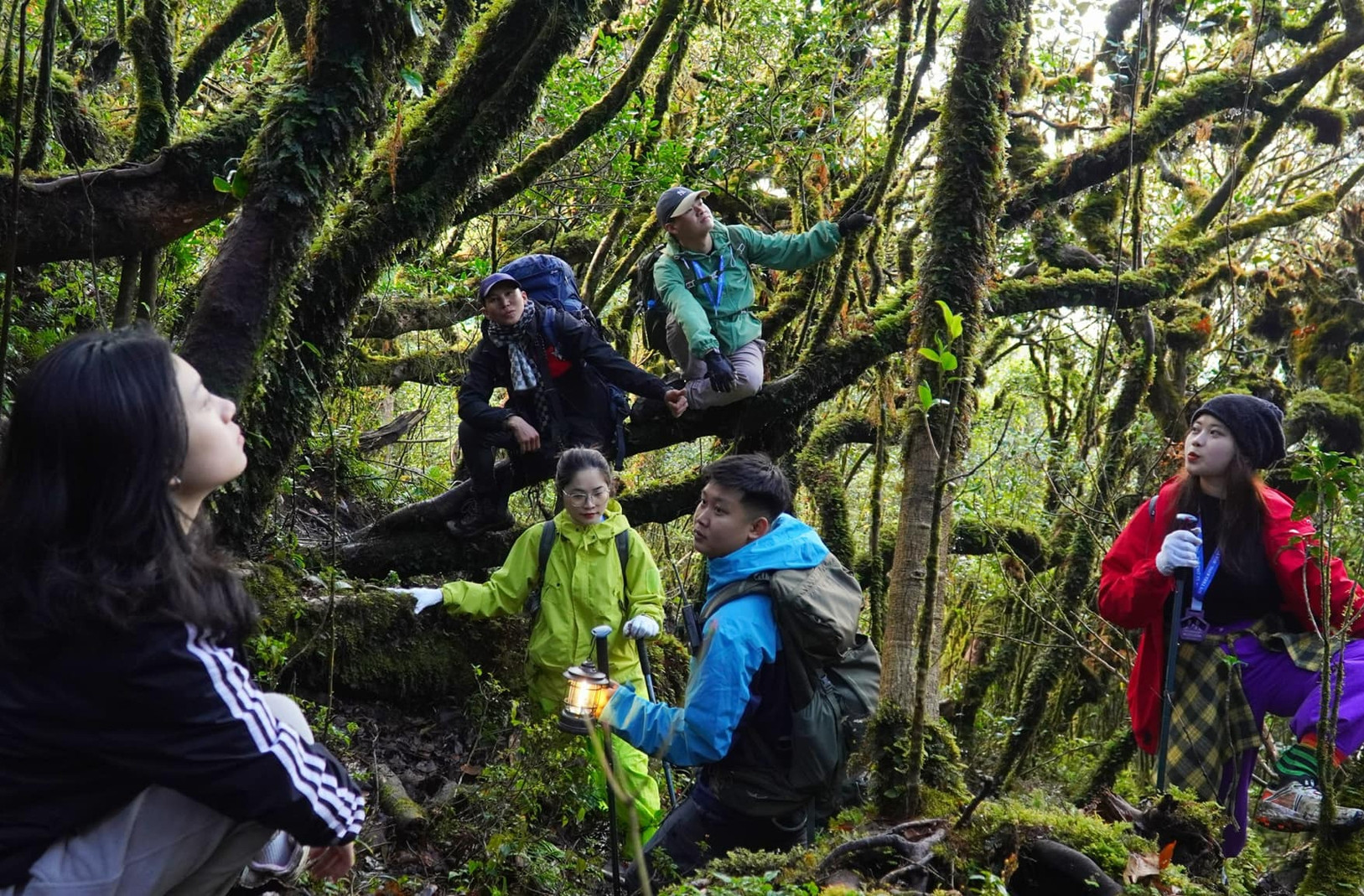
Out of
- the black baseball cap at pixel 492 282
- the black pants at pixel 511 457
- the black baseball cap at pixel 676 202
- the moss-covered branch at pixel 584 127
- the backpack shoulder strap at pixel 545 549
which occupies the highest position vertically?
the moss-covered branch at pixel 584 127

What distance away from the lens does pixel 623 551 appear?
17.5ft

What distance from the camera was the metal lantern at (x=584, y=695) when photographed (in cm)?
296

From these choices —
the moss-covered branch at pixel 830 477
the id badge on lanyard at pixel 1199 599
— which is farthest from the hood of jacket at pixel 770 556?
the moss-covered branch at pixel 830 477

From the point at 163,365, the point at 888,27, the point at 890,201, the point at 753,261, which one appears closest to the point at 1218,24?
the point at 888,27

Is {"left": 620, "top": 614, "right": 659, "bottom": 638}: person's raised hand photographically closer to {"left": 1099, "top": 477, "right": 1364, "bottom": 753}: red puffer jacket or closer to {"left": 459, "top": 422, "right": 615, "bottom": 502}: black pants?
{"left": 459, "top": 422, "right": 615, "bottom": 502}: black pants

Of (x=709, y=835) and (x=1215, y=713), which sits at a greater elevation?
(x=1215, y=713)

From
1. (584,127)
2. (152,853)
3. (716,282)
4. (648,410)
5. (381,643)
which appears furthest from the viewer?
(584,127)

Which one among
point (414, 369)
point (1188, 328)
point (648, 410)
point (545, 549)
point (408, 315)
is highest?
point (1188, 328)

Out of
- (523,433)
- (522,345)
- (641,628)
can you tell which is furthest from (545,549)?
(522,345)

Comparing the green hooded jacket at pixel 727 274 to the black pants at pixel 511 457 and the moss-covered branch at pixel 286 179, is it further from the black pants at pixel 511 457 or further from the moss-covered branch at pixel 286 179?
the moss-covered branch at pixel 286 179

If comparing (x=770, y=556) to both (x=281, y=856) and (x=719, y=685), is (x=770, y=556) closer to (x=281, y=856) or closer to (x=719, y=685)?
(x=719, y=685)

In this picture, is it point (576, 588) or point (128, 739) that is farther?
point (576, 588)

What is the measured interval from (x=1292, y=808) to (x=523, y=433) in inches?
163

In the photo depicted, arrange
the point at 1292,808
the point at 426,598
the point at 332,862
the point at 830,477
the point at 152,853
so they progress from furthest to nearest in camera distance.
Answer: the point at 830,477 → the point at 426,598 → the point at 1292,808 → the point at 332,862 → the point at 152,853
